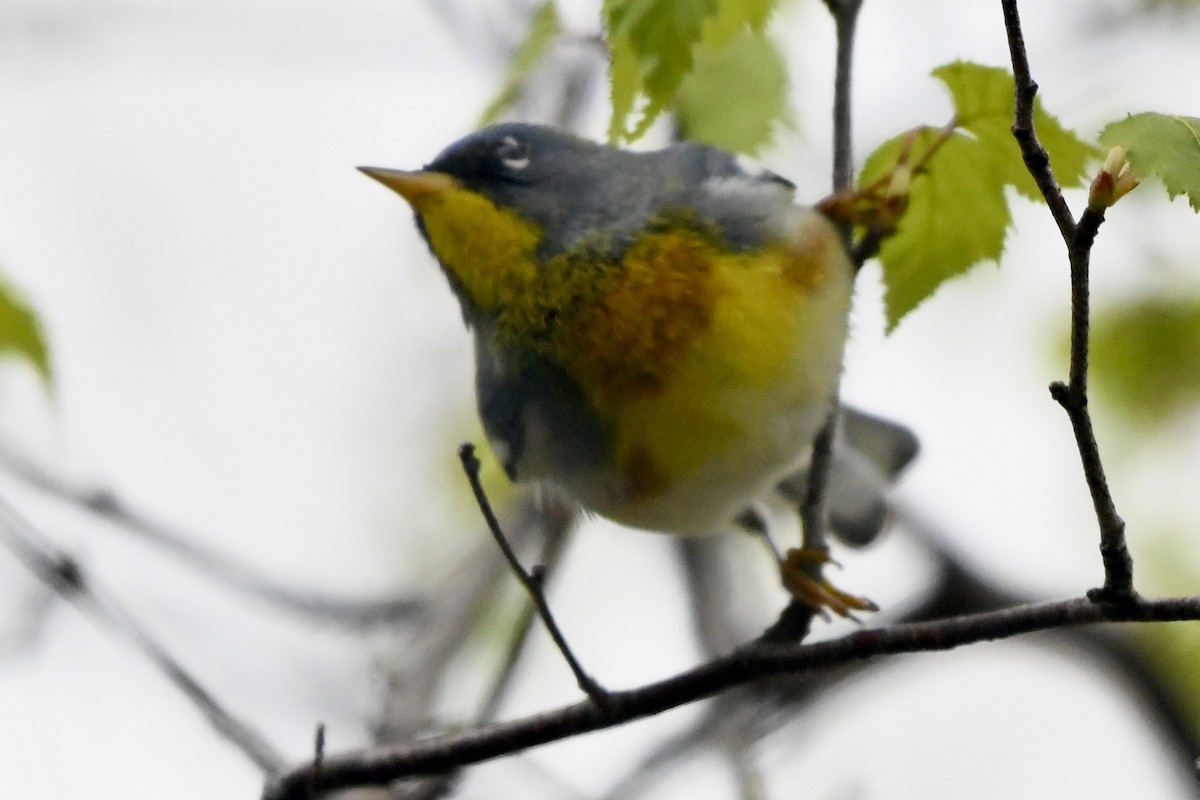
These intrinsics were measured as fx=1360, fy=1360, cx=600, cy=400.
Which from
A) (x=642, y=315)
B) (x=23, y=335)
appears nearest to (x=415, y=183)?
(x=642, y=315)

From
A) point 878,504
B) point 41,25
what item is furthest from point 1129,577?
point 41,25

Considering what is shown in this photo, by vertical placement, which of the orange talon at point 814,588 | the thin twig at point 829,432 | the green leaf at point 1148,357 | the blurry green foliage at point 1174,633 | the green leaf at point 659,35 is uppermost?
the green leaf at point 659,35

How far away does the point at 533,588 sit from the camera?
2105 mm

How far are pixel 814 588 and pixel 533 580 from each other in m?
1.00

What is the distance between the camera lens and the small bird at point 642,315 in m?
2.86

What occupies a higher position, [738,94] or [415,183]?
[738,94]

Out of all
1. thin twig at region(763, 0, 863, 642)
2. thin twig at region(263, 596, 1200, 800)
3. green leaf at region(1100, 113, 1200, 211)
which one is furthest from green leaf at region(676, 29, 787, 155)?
green leaf at region(1100, 113, 1200, 211)

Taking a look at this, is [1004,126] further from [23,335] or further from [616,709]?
[23,335]

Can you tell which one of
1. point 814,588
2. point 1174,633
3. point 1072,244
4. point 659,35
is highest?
point 659,35

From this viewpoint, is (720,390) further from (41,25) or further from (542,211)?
(41,25)

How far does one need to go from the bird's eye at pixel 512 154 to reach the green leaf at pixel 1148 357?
2625 mm

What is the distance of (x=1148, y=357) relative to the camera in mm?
5047

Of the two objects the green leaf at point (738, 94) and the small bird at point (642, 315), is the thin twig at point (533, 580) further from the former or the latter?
the green leaf at point (738, 94)

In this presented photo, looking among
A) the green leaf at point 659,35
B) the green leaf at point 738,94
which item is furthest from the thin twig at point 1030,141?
the green leaf at point 738,94
